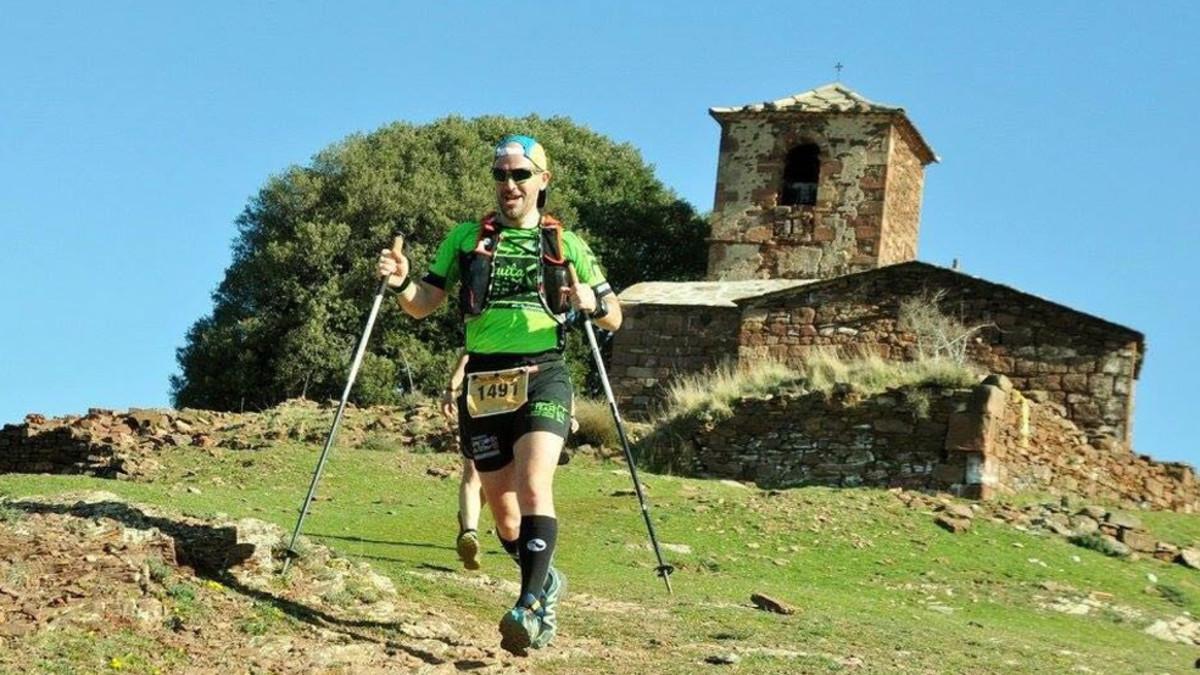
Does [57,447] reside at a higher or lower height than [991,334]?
lower

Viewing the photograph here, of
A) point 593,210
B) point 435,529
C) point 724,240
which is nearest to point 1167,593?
point 435,529

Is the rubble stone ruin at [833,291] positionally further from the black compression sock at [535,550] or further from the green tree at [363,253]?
the black compression sock at [535,550]

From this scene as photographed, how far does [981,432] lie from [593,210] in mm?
27966

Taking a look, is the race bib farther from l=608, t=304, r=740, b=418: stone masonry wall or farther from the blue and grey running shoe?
l=608, t=304, r=740, b=418: stone masonry wall

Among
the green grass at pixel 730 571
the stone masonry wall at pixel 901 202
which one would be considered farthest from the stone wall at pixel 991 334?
the stone masonry wall at pixel 901 202

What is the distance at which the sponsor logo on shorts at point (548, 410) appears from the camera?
9.02 metres

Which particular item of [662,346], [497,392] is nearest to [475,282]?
[497,392]

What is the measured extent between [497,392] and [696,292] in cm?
2776

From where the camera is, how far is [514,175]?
9461mm

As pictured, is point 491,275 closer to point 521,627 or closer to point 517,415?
point 517,415

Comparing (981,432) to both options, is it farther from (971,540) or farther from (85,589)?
(85,589)

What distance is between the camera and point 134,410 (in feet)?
82.1

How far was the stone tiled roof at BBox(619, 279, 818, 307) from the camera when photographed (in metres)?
35.5

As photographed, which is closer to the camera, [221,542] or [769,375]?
[221,542]
